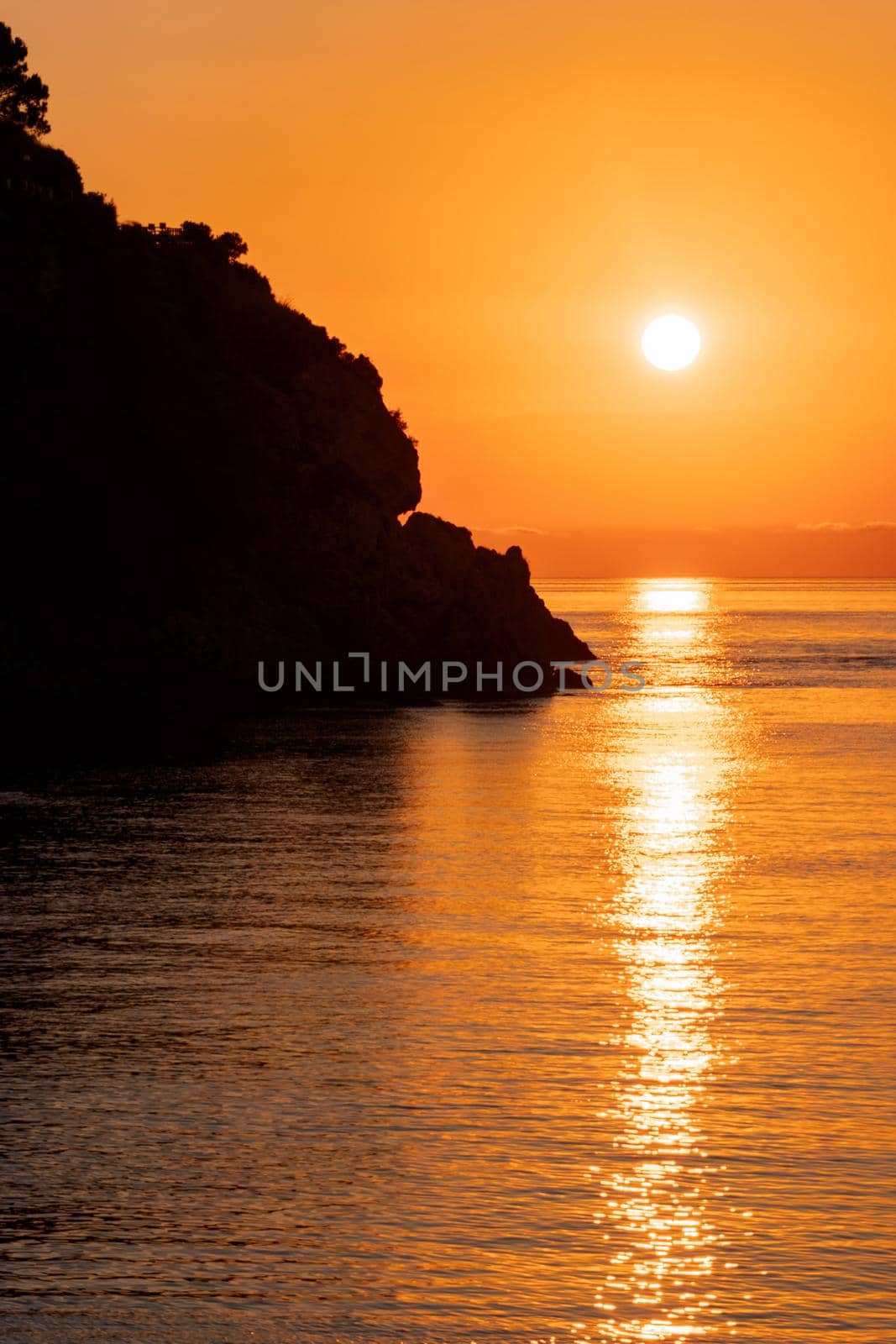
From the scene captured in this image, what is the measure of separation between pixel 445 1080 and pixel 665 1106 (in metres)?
2.63

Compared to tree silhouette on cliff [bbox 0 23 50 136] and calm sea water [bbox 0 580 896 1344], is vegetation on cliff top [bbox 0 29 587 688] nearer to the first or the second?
tree silhouette on cliff [bbox 0 23 50 136]

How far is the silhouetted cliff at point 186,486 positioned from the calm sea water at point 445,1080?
4659cm

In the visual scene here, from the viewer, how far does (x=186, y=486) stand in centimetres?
9656

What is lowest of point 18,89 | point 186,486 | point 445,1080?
point 445,1080

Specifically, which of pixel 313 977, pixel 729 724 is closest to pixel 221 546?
pixel 729 724

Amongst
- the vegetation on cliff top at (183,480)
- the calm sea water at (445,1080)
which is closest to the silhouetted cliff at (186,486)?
the vegetation on cliff top at (183,480)

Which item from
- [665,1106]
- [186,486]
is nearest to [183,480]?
[186,486]

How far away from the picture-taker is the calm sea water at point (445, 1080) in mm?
12758

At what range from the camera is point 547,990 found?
77.3 feet

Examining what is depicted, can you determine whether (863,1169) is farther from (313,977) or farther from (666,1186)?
(313,977)

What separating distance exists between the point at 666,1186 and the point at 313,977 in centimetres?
1021

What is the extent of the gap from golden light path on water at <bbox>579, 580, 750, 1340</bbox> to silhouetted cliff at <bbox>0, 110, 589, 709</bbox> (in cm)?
5184

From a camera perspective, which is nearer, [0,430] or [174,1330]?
[174,1330]

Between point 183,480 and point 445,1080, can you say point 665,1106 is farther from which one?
point 183,480
